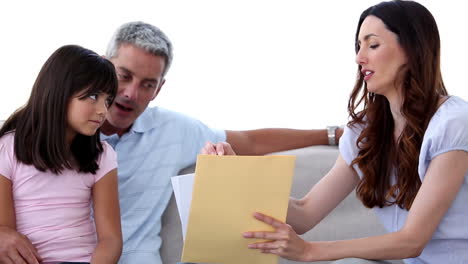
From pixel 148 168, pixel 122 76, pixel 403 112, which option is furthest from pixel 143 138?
pixel 403 112

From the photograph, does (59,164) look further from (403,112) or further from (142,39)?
(403,112)

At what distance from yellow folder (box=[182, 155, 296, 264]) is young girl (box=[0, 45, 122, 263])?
36 centimetres

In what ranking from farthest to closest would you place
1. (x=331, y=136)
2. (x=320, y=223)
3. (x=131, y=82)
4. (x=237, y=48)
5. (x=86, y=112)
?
(x=237, y=48) → (x=331, y=136) → (x=320, y=223) → (x=131, y=82) → (x=86, y=112)

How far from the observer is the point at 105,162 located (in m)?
1.78

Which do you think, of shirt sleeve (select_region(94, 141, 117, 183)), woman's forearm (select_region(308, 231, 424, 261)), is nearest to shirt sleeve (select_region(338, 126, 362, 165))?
woman's forearm (select_region(308, 231, 424, 261))

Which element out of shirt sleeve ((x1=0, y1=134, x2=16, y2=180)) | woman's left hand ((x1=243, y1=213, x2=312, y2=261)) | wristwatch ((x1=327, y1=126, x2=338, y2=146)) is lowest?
wristwatch ((x1=327, y1=126, x2=338, y2=146))

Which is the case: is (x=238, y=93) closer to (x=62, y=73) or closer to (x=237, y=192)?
(x=62, y=73)

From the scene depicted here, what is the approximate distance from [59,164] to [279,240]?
0.62m

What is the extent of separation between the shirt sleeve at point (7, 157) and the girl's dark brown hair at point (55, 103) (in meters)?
0.02

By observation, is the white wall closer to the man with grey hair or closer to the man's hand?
the man with grey hair

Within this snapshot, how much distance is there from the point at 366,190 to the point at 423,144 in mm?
250

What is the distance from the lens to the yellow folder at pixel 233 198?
142 centimetres

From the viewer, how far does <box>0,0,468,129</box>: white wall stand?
2682 millimetres

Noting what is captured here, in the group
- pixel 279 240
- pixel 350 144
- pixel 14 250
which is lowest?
pixel 14 250
